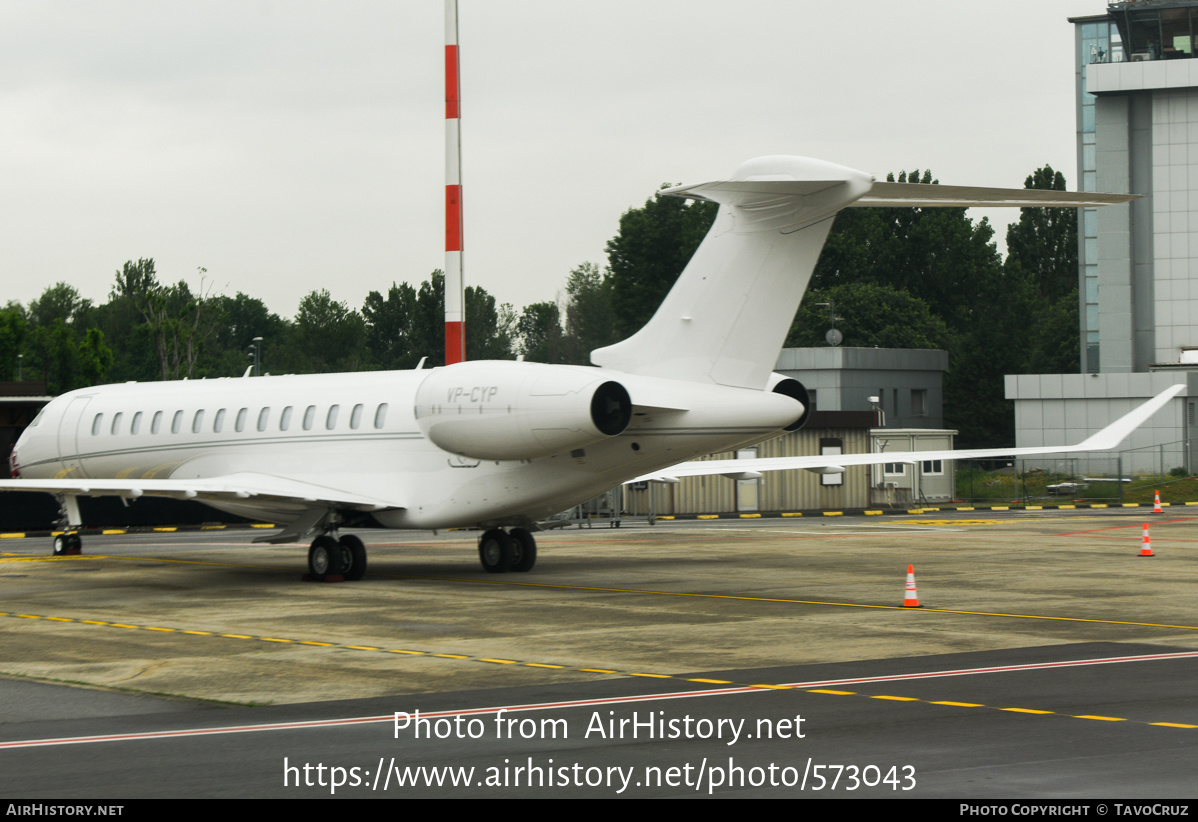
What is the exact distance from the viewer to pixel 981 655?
510 inches

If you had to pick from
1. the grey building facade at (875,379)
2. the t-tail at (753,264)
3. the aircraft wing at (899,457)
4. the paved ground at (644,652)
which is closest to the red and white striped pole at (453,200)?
the paved ground at (644,652)

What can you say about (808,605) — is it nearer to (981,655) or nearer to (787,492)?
(981,655)

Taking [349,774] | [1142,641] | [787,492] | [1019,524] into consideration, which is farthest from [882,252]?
[349,774]

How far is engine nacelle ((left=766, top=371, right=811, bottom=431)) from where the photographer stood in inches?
765

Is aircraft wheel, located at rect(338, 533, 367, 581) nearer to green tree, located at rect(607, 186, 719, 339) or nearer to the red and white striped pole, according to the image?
the red and white striped pole

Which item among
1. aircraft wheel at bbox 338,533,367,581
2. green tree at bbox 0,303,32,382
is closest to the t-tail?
aircraft wheel at bbox 338,533,367,581

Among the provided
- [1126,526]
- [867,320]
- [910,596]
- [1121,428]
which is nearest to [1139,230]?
[867,320]

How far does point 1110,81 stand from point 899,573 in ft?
155

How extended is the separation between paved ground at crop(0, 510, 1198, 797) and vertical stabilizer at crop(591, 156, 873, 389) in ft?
10.3

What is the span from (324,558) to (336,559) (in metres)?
0.21

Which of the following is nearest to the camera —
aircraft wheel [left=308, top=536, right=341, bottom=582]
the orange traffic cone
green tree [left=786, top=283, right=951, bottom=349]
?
the orange traffic cone

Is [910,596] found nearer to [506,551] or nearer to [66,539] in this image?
[506,551]

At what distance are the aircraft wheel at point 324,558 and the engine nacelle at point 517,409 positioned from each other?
256cm

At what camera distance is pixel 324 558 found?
2166 centimetres
